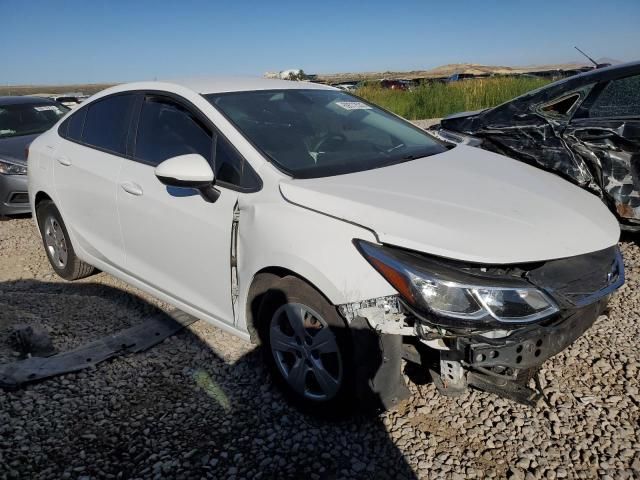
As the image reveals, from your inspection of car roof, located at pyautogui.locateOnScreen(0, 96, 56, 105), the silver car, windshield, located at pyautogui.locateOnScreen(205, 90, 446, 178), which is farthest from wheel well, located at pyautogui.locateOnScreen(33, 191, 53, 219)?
car roof, located at pyautogui.locateOnScreen(0, 96, 56, 105)

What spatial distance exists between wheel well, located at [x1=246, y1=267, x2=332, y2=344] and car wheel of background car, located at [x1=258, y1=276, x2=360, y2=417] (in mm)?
34

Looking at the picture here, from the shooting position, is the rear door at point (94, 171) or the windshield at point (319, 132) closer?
the windshield at point (319, 132)

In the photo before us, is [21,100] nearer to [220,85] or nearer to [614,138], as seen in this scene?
[220,85]

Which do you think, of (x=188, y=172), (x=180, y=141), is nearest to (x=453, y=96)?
(x=180, y=141)

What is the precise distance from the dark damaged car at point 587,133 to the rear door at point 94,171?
10.00ft

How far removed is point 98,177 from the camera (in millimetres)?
3697

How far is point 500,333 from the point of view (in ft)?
6.97

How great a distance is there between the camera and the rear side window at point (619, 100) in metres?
4.43

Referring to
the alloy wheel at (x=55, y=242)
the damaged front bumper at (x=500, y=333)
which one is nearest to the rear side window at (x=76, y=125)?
the alloy wheel at (x=55, y=242)

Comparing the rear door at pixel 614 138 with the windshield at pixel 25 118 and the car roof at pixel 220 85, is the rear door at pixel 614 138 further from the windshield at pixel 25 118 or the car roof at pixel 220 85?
the windshield at pixel 25 118

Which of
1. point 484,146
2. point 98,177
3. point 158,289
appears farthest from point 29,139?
point 484,146

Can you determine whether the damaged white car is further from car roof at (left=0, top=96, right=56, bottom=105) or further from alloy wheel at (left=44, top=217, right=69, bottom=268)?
→ car roof at (left=0, top=96, right=56, bottom=105)

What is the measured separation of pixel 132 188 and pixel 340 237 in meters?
1.70

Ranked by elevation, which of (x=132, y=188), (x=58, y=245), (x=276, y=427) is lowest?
(x=276, y=427)
